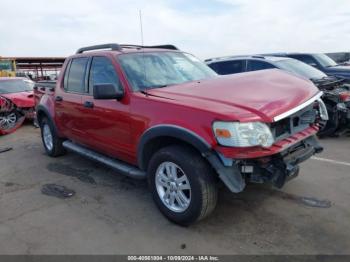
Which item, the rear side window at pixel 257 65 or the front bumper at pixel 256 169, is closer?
the front bumper at pixel 256 169

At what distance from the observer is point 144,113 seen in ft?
12.2

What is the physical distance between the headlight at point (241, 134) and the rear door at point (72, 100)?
2.58 metres

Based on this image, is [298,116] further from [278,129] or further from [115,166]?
[115,166]

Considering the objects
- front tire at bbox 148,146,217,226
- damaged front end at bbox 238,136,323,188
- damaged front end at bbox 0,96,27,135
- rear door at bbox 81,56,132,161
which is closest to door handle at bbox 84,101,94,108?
rear door at bbox 81,56,132,161

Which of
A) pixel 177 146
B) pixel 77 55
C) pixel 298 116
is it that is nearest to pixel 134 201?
pixel 177 146

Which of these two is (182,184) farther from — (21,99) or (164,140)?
(21,99)

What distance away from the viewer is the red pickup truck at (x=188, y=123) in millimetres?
3078

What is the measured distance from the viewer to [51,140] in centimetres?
637

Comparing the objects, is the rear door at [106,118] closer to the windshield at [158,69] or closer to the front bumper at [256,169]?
the windshield at [158,69]

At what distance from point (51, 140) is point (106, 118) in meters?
2.55

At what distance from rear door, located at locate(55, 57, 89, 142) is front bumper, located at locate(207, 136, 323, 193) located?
2.63 meters

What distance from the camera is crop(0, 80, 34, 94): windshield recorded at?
10.6 meters

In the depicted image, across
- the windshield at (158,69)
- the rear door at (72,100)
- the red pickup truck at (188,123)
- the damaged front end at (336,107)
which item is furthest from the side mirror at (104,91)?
the damaged front end at (336,107)

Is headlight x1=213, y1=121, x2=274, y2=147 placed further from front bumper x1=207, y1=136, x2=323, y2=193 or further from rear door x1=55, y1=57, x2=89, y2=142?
rear door x1=55, y1=57, x2=89, y2=142
